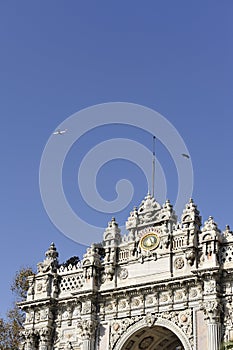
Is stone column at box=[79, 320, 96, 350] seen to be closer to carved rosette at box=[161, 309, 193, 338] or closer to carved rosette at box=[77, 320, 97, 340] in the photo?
carved rosette at box=[77, 320, 97, 340]

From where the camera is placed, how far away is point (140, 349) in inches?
1417

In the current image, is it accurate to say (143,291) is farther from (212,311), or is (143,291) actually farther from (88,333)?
(212,311)

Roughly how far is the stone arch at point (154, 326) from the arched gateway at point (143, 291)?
45 millimetres

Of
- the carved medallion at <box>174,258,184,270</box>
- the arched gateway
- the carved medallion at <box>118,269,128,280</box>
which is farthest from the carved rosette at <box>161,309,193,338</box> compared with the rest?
the carved medallion at <box>118,269,128,280</box>

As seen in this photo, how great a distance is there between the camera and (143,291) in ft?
114

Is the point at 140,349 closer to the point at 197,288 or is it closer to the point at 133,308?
the point at 133,308

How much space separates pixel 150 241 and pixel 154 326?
4.10 metres

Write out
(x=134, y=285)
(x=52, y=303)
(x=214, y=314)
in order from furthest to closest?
1. (x=52, y=303)
2. (x=134, y=285)
3. (x=214, y=314)

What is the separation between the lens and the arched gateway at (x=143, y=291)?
32.8 meters

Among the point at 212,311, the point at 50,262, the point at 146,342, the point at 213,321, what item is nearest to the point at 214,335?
the point at 213,321

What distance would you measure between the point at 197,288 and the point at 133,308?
3483 millimetres

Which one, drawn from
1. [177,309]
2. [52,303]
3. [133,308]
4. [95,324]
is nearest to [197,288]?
[177,309]

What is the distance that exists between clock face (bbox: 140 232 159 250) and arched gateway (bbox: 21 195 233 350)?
0.16ft

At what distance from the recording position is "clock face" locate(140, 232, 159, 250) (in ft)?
117
